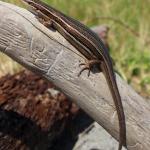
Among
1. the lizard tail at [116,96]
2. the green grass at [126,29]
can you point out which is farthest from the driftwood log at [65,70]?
the green grass at [126,29]

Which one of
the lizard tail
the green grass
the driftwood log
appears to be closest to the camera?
the driftwood log

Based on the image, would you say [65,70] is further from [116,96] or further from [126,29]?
[126,29]

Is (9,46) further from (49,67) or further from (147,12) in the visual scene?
(147,12)

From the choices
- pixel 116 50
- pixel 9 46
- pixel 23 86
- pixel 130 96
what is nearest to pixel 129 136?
pixel 130 96

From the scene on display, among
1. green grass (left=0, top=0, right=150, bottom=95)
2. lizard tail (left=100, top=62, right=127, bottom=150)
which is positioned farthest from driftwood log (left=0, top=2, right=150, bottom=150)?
green grass (left=0, top=0, right=150, bottom=95)

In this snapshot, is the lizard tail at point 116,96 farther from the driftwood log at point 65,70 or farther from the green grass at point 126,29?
the green grass at point 126,29

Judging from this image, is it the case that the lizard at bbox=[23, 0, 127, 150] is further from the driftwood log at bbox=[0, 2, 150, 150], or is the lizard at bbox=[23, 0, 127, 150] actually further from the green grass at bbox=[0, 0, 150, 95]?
the green grass at bbox=[0, 0, 150, 95]
